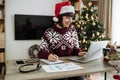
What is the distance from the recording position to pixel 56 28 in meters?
2.13

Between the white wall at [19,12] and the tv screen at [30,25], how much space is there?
108 mm

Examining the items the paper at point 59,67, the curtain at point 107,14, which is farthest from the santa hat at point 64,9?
the curtain at point 107,14

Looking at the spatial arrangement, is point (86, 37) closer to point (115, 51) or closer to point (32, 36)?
point (32, 36)

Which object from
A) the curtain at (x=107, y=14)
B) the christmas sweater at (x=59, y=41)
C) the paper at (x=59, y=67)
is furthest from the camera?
the curtain at (x=107, y=14)

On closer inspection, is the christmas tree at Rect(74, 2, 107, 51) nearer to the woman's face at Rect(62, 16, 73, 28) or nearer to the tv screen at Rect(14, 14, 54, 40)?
the tv screen at Rect(14, 14, 54, 40)

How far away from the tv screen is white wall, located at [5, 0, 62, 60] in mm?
108

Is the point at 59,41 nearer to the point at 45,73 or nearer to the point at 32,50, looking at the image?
the point at 45,73

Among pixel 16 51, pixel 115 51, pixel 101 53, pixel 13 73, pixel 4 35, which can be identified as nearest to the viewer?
pixel 13 73

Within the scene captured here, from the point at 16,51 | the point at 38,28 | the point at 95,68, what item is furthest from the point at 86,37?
the point at 95,68

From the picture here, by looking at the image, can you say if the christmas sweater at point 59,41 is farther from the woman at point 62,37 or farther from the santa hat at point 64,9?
the santa hat at point 64,9

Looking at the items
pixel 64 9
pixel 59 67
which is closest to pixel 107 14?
pixel 64 9

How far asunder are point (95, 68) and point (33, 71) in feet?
1.74

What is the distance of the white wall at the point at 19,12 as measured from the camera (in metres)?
3.98

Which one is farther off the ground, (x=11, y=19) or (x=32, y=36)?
(x=11, y=19)
